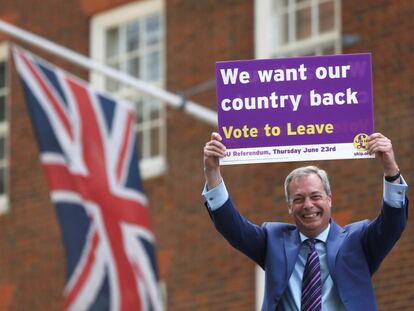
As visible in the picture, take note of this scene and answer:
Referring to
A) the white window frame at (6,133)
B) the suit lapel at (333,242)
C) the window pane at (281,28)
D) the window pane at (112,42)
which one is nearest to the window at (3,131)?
the white window frame at (6,133)

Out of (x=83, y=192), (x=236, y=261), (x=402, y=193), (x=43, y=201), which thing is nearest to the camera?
(x=402, y=193)

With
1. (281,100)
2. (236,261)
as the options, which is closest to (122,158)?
(236,261)

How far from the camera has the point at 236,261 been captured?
19.8m

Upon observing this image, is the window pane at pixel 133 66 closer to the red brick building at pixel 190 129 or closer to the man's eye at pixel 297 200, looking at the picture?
the red brick building at pixel 190 129

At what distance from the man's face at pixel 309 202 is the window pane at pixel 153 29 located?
12.9 meters

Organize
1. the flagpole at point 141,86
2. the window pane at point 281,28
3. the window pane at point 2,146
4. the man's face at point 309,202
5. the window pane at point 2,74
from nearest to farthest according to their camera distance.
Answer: the man's face at point 309,202 < the flagpole at point 141,86 < the window pane at point 281,28 < the window pane at point 2,146 < the window pane at point 2,74

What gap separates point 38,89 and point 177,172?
3121 mm

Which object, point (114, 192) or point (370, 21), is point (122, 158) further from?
point (370, 21)

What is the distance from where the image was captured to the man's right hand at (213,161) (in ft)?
29.4

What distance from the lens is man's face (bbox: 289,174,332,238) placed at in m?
8.88

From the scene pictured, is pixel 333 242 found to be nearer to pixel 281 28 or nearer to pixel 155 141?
pixel 281 28

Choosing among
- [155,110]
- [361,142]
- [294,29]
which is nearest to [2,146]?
[155,110]

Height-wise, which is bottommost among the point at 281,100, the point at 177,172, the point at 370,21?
the point at 281,100

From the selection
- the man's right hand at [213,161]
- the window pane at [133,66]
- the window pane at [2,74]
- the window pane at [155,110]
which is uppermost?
the window pane at [2,74]
